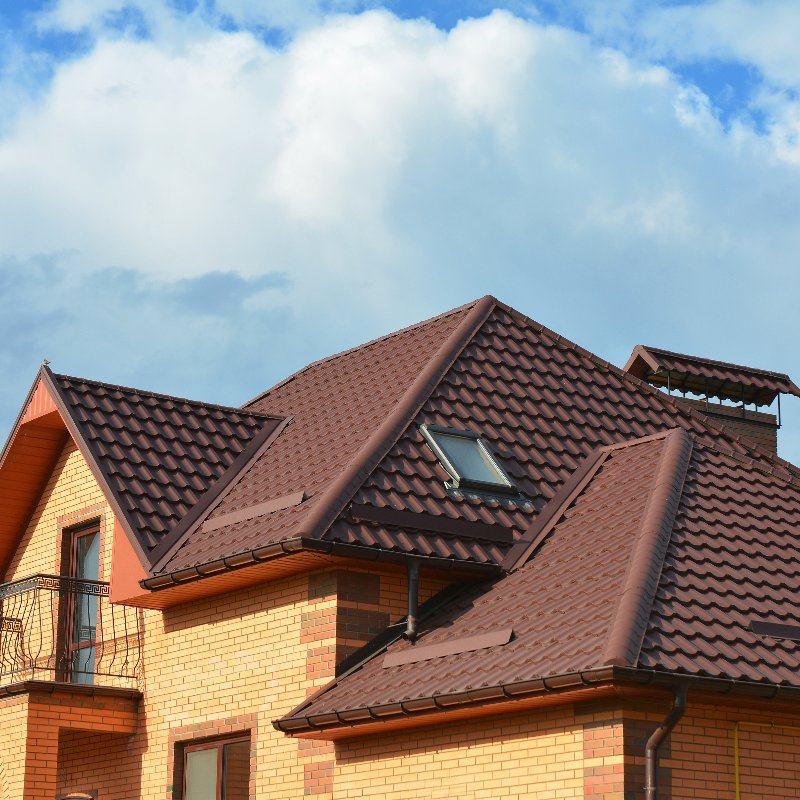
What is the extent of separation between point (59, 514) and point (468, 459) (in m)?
5.50

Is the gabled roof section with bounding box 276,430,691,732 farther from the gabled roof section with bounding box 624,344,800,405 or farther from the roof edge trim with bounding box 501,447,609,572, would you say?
the gabled roof section with bounding box 624,344,800,405

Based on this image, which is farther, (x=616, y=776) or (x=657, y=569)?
(x=657, y=569)

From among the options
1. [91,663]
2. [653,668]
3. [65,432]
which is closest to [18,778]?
[91,663]

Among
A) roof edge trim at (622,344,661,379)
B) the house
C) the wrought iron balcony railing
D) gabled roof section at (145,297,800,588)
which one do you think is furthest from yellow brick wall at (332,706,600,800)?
roof edge trim at (622,344,661,379)

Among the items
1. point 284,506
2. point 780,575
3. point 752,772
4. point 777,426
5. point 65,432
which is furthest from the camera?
point 777,426

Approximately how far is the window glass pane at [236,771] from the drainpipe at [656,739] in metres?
4.84

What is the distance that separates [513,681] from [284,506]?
423 centimetres

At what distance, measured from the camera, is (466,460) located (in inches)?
593

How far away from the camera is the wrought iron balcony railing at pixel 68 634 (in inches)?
622

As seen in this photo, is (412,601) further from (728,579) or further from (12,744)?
(12,744)

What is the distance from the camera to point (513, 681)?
10812 mm

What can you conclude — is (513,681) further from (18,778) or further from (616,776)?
(18,778)

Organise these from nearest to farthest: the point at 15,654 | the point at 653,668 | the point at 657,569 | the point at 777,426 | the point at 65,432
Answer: the point at 653,668, the point at 657,569, the point at 15,654, the point at 65,432, the point at 777,426

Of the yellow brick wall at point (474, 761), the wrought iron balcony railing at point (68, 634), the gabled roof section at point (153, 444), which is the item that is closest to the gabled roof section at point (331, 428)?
the gabled roof section at point (153, 444)
